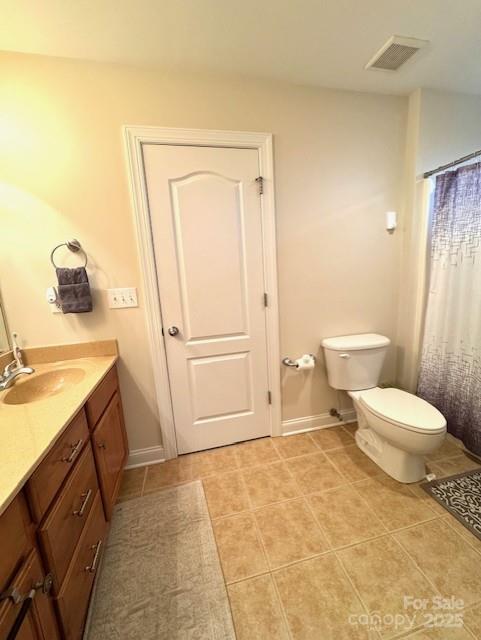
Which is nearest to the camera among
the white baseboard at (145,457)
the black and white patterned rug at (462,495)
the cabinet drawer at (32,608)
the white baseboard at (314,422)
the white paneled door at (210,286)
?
the cabinet drawer at (32,608)

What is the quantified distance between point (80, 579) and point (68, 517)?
245 millimetres

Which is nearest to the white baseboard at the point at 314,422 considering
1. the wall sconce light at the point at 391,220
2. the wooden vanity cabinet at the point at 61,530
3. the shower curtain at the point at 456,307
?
the shower curtain at the point at 456,307

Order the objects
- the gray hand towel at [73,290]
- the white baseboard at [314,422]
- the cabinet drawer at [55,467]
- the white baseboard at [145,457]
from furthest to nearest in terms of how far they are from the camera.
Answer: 1. the white baseboard at [314,422]
2. the white baseboard at [145,457]
3. the gray hand towel at [73,290]
4. the cabinet drawer at [55,467]

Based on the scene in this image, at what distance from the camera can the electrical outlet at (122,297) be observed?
5.28 ft

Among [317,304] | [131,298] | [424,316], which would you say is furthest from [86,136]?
[424,316]

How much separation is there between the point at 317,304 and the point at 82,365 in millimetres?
1565

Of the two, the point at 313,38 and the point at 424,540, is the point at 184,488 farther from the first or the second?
the point at 313,38

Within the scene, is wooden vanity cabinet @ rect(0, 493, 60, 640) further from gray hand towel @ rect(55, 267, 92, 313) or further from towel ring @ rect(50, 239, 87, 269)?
towel ring @ rect(50, 239, 87, 269)

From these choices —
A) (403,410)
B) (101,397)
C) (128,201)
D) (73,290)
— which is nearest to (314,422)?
(403,410)

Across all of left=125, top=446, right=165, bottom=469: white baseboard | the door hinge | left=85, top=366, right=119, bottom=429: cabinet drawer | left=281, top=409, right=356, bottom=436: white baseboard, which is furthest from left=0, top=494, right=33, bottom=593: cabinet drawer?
the door hinge

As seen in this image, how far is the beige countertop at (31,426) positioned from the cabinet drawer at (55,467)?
51mm

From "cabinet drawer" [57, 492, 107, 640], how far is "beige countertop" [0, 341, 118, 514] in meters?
0.44

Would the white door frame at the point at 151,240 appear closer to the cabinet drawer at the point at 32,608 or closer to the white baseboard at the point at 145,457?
the white baseboard at the point at 145,457

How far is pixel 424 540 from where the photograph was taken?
1.26 metres
